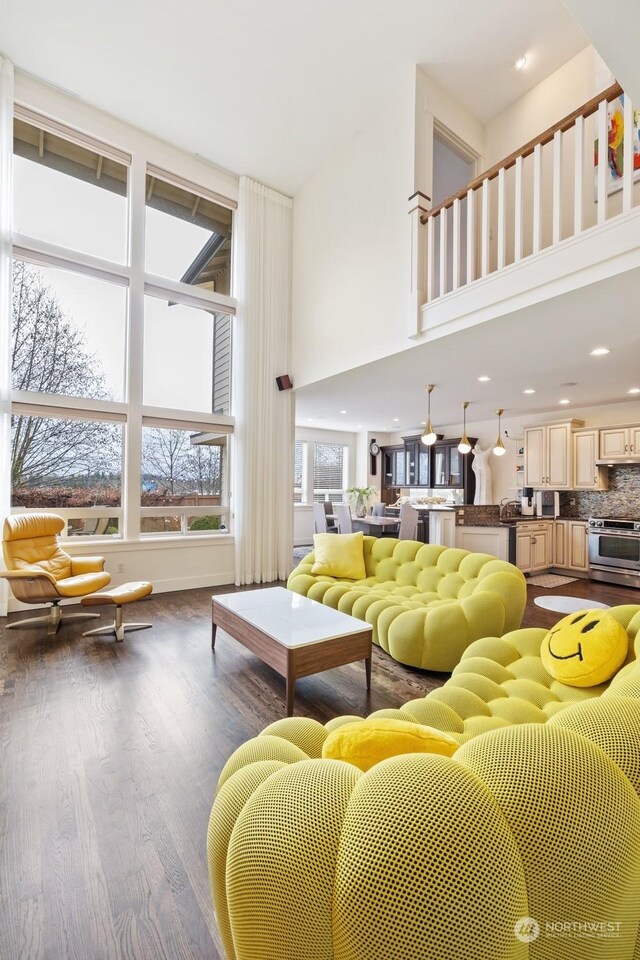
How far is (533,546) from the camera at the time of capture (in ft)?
20.1

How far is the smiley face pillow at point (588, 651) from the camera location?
153cm

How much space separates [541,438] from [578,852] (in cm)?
725

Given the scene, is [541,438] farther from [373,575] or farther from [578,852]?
[578,852]

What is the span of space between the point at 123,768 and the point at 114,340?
4379 mm

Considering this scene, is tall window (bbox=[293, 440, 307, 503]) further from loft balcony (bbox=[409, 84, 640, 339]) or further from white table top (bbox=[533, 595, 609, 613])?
white table top (bbox=[533, 595, 609, 613])

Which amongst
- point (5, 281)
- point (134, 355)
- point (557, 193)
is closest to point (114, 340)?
point (134, 355)

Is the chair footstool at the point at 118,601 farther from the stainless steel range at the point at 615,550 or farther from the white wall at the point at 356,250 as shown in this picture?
the stainless steel range at the point at 615,550

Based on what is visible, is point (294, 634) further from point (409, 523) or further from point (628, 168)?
point (409, 523)

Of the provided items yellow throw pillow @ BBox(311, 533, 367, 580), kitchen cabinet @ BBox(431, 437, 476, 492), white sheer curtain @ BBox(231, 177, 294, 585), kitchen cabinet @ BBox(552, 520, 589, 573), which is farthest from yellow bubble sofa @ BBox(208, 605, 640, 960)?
kitchen cabinet @ BBox(431, 437, 476, 492)

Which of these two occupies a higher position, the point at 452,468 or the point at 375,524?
the point at 452,468

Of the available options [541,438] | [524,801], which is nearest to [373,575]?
[524,801]

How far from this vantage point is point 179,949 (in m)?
1.13

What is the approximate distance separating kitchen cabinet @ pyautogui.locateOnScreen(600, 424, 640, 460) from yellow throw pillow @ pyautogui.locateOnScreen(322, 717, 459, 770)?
644 centimetres

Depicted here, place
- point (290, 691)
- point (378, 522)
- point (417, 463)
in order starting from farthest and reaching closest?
point (417, 463)
point (378, 522)
point (290, 691)
